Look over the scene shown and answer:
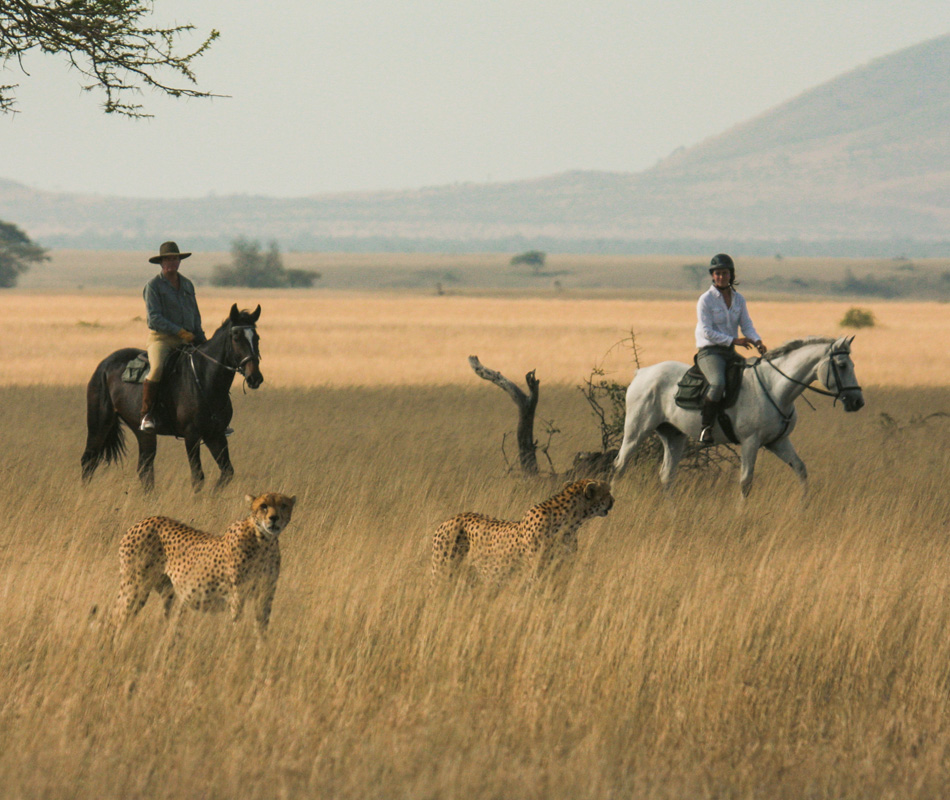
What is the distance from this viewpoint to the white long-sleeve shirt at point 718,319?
11516mm

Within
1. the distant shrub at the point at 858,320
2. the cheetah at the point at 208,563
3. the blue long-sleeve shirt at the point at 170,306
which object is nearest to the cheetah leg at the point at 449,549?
the cheetah at the point at 208,563

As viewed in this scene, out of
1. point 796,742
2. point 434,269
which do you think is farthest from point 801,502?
point 434,269

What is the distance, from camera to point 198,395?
12172mm

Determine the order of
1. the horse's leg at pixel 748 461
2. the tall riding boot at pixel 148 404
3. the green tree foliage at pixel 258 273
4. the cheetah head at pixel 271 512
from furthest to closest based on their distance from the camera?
the green tree foliage at pixel 258 273
the tall riding boot at pixel 148 404
the horse's leg at pixel 748 461
the cheetah head at pixel 271 512

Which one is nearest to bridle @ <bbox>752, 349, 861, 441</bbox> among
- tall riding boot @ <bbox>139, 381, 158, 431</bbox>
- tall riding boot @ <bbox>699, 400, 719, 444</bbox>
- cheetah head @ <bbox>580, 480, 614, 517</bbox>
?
tall riding boot @ <bbox>699, 400, 719, 444</bbox>

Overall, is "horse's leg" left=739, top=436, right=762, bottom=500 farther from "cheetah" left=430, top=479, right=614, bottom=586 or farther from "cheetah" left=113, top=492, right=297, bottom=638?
"cheetah" left=113, top=492, right=297, bottom=638

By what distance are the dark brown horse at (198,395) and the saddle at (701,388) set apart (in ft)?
12.9

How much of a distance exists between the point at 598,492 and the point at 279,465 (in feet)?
24.4

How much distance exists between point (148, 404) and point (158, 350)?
0.53 metres

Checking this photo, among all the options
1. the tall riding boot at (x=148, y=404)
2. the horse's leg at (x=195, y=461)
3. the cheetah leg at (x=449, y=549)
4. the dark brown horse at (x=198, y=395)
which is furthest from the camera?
the tall riding boot at (x=148, y=404)

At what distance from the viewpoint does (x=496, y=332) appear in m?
47.2

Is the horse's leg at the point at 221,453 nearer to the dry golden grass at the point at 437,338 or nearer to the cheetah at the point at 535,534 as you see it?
the cheetah at the point at 535,534

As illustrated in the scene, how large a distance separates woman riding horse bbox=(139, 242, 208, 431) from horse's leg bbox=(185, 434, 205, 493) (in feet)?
1.30

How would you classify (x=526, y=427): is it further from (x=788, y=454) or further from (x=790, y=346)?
(x=790, y=346)
